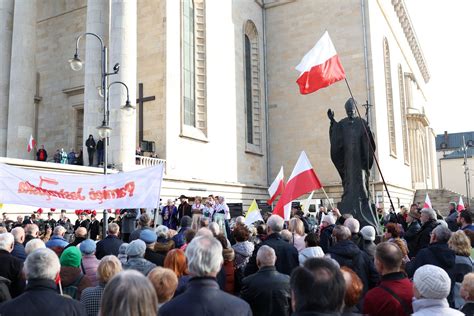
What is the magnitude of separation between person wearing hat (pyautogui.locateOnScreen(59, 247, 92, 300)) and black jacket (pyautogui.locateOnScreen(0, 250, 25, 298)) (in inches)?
28.1

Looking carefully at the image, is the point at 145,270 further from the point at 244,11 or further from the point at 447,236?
the point at 244,11

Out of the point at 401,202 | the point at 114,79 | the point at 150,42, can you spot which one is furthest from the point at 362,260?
the point at 401,202

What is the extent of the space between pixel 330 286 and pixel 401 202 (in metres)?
34.1

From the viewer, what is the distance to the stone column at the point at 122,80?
19047mm

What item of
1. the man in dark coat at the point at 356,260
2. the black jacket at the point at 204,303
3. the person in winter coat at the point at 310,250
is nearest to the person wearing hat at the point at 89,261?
the person in winter coat at the point at 310,250

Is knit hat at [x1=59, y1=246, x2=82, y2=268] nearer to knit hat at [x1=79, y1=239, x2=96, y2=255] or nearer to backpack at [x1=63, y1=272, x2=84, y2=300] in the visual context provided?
backpack at [x1=63, y1=272, x2=84, y2=300]

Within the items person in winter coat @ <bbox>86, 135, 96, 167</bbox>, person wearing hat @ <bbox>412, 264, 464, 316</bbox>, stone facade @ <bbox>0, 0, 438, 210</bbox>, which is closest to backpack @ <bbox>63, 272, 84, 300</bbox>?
person wearing hat @ <bbox>412, 264, 464, 316</bbox>

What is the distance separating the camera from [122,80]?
19.3 metres

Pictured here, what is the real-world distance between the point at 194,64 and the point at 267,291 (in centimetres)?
2186

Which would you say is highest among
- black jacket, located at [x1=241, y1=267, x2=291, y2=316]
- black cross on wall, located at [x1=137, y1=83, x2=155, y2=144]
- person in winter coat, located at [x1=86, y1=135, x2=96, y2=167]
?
black cross on wall, located at [x1=137, y1=83, x2=155, y2=144]

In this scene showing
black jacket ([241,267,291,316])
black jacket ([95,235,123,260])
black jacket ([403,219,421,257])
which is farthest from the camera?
black jacket ([403,219,421,257])

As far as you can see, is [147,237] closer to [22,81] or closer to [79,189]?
[79,189]

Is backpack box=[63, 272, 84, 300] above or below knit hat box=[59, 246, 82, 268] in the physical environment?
below

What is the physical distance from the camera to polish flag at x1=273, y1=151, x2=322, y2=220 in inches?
385
